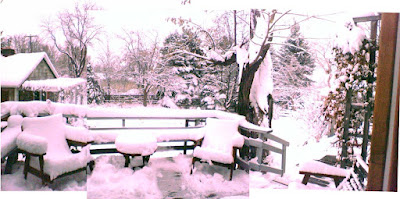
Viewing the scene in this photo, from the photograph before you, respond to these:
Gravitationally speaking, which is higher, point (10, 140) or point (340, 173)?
point (10, 140)

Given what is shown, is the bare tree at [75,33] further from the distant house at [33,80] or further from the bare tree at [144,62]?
the bare tree at [144,62]

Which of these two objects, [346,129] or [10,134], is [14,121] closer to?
[10,134]

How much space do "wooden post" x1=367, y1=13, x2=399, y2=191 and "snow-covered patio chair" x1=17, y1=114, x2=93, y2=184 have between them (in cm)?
276

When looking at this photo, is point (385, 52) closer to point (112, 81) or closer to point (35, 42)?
point (112, 81)

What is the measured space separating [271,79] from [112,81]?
1.69 m

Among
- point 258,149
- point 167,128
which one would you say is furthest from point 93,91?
point 258,149

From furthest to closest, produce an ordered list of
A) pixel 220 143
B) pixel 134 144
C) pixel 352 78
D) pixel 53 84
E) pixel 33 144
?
pixel 220 143, pixel 134 144, pixel 352 78, pixel 53 84, pixel 33 144

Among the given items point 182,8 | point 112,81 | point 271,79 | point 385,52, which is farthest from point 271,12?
point 112,81

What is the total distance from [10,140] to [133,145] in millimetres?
1158

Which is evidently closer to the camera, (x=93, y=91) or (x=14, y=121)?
(x=14, y=121)

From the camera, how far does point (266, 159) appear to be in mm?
2965

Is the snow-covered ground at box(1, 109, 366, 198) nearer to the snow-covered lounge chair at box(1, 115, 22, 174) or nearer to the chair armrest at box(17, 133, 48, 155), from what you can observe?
the chair armrest at box(17, 133, 48, 155)

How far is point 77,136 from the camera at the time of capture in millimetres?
2756

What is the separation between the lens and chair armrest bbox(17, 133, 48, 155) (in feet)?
8.14
